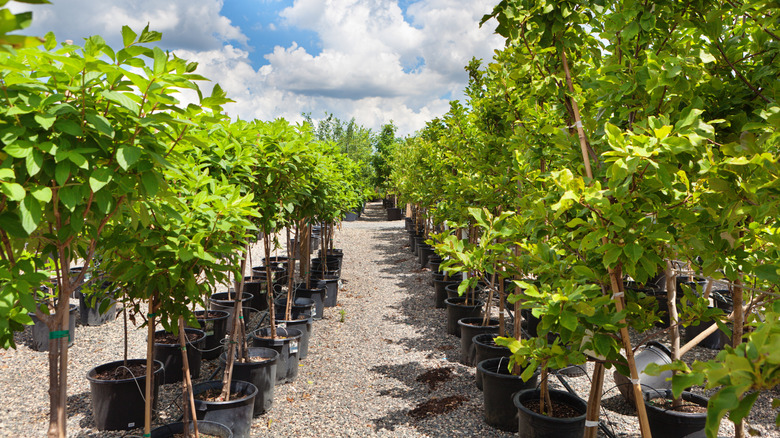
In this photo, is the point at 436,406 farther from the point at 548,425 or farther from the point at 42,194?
the point at 42,194

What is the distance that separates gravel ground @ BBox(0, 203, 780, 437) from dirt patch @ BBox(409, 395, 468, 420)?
56 millimetres

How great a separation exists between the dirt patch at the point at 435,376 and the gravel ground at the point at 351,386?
0.19ft

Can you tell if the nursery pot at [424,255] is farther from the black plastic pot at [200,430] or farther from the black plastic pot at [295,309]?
the black plastic pot at [200,430]

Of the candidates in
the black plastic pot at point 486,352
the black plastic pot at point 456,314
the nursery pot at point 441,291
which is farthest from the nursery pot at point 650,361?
the nursery pot at point 441,291

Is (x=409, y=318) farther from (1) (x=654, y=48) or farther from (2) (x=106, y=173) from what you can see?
(2) (x=106, y=173)

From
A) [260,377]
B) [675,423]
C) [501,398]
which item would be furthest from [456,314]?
[675,423]

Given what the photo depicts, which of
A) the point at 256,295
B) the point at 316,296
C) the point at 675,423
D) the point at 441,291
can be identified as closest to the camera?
the point at 675,423

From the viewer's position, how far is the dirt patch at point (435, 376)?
15.9 ft

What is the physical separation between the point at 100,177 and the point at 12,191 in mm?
220

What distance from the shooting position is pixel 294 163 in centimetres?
402

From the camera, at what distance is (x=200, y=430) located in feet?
10.5

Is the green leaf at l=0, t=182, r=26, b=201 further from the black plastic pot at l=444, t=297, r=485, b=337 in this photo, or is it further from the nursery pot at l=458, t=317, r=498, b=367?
the black plastic pot at l=444, t=297, r=485, b=337

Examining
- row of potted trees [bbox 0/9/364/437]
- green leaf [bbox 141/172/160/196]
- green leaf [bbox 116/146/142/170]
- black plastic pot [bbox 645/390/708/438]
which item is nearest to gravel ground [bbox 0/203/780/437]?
black plastic pot [bbox 645/390/708/438]

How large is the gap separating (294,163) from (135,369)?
2.31 metres
